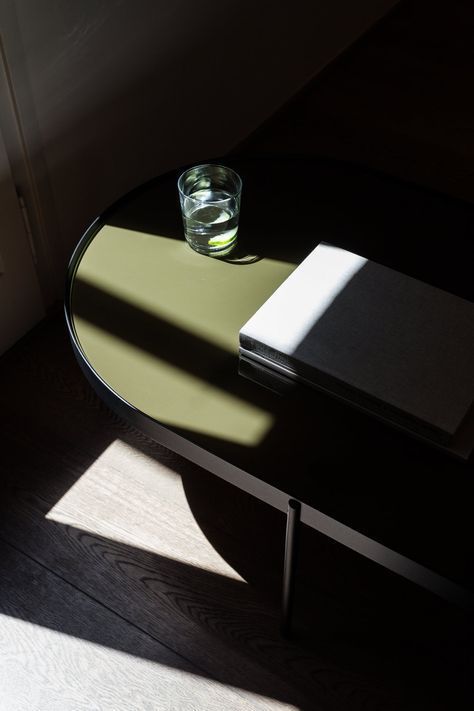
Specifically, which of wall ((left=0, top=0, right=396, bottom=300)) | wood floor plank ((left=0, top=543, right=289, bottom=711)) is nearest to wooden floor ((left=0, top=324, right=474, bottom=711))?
wood floor plank ((left=0, top=543, right=289, bottom=711))

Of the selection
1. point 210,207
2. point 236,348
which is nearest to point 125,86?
point 210,207

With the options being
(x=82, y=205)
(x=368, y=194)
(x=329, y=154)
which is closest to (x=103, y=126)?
(x=82, y=205)

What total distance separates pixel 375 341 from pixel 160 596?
1.43 feet

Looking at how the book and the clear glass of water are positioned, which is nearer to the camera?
the book

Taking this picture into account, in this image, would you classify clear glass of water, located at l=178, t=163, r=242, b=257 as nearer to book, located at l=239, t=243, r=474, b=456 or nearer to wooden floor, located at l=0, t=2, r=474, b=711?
book, located at l=239, t=243, r=474, b=456

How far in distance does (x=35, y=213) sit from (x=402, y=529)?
77 centimetres

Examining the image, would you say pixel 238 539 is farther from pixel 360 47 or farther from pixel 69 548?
pixel 360 47

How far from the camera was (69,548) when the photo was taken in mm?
1034

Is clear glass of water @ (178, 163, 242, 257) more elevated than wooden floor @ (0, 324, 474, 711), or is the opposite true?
clear glass of water @ (178, 163, 242, 257)

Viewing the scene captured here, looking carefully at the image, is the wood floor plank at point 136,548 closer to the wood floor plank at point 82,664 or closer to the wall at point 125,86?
the wood floor plank at point 82,664

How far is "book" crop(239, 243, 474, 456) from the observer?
2.54 ft

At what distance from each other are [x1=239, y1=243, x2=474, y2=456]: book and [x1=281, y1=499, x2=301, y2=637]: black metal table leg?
134mm

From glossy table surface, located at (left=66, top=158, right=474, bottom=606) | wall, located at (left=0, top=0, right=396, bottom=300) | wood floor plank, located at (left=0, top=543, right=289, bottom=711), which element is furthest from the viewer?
wall, located at (left=0, top=0, right=396, bottom=300)

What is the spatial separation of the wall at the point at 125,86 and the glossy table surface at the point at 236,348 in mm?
218
